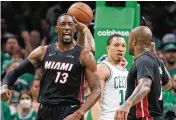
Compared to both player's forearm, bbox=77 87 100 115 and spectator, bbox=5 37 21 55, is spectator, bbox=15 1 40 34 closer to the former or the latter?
spectator, bbox=5 37 21 55

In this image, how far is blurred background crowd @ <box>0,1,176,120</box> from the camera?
1345 cm

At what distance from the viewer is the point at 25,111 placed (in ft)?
38.3

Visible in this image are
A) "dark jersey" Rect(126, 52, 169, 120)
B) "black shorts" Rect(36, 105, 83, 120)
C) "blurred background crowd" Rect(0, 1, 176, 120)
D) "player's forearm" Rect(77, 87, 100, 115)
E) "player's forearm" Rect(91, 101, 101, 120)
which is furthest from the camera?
"blurred background crowd" Rect(0, 1, 176, 120)

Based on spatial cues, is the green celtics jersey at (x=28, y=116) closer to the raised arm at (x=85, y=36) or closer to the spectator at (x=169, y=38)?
the raised arm at (x=85, y=36)

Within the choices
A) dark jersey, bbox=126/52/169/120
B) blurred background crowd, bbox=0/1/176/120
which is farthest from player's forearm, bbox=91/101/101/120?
blurred background crowd, bbox=0/1/176/120

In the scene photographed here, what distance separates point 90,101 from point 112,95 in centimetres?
179

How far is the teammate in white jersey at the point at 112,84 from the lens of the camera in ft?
30.7

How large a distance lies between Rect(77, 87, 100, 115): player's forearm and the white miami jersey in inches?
64.6

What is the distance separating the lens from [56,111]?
25.7ft

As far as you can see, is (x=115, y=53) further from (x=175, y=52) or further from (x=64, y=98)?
(x=175, y=52)

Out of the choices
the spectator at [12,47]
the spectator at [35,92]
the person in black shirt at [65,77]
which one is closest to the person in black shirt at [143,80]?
the person in black shirt at [65,77]

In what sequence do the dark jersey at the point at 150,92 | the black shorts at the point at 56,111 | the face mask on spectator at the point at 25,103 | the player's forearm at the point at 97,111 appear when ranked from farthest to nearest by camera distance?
1. the face mask on spectator at the point at 25,103
2. the player's forearm at the point at 97,111
3. the black shorts at the point at 56,111
4. the dark jersey at the point at 150,92

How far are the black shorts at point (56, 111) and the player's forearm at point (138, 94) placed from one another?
104cm

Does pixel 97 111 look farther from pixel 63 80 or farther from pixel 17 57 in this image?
pixel 17 57
